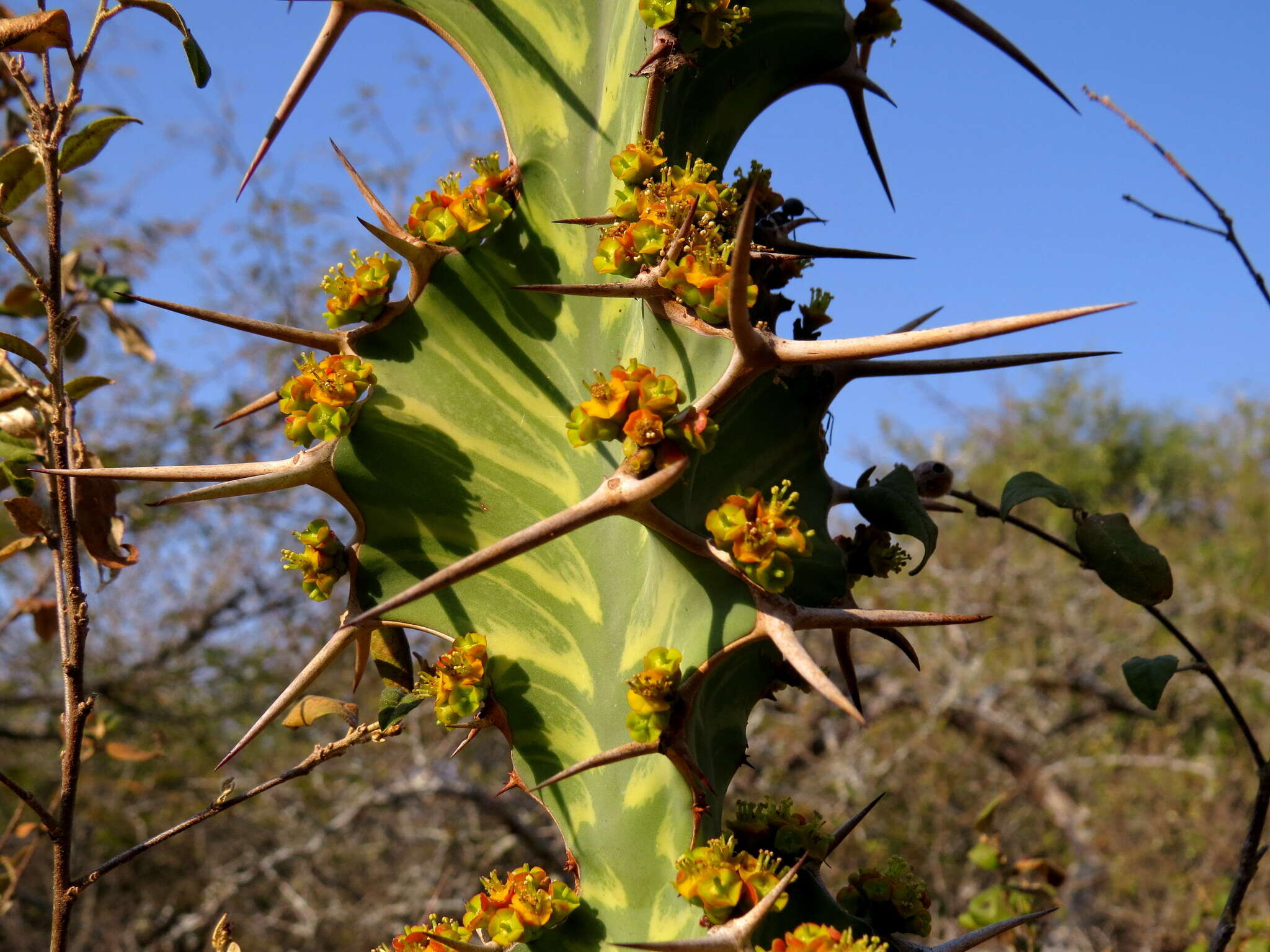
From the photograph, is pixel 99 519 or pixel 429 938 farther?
pixel 99 519

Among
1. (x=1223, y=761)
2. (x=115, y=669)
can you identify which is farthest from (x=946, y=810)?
(x=115, y=669)

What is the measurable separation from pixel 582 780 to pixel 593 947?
0.18 m

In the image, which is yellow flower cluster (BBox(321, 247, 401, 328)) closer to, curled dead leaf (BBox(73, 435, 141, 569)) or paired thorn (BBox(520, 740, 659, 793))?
curled dead leaf (BBox(73, 435, 141, 569))

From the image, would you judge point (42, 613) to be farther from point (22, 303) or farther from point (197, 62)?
point (197, 62)

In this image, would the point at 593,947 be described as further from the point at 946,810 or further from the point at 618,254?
the point at 946,810

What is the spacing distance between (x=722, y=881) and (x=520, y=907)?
0.24m

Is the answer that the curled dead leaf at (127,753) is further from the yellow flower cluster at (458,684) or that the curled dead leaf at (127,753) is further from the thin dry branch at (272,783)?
the yellow flower cluster at (458,684)

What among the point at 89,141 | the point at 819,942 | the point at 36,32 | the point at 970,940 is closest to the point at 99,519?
the point at 89,141

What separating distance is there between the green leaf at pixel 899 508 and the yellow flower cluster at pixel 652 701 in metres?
0.31

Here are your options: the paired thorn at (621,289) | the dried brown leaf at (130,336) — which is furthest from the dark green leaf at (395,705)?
the dried brown leaf at (130,336)

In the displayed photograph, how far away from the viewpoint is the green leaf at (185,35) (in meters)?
1.21

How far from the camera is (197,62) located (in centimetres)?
124

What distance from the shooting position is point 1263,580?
1098 cm

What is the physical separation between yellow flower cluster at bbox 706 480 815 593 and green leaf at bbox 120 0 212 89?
0.83 meters
